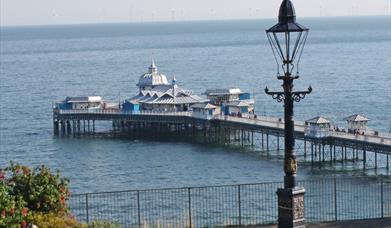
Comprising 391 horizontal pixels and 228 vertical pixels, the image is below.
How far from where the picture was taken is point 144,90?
9894 centimetres

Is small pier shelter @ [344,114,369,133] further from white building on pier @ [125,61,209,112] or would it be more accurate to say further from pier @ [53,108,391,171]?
white building on pier @ [125,61,209,112]

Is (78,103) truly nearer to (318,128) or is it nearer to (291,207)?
(318,128)

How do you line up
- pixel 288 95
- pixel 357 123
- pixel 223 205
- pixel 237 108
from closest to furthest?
pixel 288 95 → pixel 223 205 → pixel 357 123 → pixel 237 108

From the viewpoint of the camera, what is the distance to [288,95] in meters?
15.4

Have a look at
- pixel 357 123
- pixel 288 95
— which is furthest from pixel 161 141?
pixel 288 95

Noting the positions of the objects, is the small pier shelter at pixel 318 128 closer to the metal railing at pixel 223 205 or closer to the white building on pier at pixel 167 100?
the metal railing at pixel 223 205

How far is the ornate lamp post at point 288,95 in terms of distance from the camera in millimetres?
15047

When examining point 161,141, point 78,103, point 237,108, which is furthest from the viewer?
point 78,103

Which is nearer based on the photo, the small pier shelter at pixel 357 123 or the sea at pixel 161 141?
the sea at pixel 161 141

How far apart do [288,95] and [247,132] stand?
2716 inches

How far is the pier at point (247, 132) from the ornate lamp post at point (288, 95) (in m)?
46.6

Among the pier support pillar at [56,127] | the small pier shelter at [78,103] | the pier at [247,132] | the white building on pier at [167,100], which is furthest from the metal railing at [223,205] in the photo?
the small pier shelter at [78,103]

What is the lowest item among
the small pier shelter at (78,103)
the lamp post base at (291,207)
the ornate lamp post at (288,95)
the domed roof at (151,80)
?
the small pier shelter at (78,103)

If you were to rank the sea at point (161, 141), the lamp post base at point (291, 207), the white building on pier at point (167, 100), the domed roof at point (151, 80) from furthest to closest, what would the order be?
the domed roof at point (151, 80) < the white building on pier at point (167, 100) < the sea at point (161, 141) < the lamp post base at point (291, 207)
